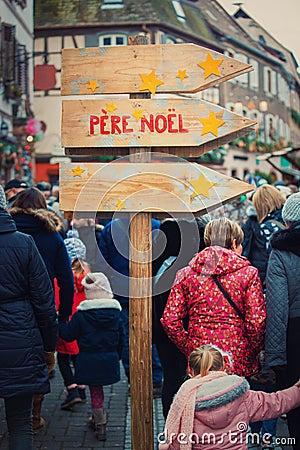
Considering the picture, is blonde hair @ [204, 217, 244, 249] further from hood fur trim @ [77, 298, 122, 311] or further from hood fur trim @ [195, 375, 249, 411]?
hood fur trim @ [77, 298, 122, 311]

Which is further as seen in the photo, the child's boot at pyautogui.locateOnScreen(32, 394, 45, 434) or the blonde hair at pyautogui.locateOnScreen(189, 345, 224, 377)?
the child's boot at pyautogui.locateOnScreen(32, 394, 45, 434)

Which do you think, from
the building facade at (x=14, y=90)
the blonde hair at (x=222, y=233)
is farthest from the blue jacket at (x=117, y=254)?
the building facade at (x=14, y=90)

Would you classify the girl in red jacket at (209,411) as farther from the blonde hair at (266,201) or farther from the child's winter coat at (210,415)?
the blonde hair at (266,201)

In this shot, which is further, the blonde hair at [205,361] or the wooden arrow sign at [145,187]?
the wooden arrow sign at [145,187]

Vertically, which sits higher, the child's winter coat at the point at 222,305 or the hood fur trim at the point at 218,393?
the child's winter coat at the point at 222,305

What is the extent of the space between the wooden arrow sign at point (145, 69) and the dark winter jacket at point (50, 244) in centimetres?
168

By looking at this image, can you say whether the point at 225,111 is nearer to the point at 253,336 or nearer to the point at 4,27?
the point at 253,336

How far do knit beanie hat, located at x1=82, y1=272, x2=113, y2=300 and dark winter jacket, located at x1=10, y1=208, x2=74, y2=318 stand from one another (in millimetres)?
140

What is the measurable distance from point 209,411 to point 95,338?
2462 mm

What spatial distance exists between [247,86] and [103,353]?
36.8 metres

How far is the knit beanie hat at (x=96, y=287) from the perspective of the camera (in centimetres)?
591

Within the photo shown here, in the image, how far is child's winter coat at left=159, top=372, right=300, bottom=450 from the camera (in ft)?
11.7

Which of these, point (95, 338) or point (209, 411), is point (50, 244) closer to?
point (95, 338)

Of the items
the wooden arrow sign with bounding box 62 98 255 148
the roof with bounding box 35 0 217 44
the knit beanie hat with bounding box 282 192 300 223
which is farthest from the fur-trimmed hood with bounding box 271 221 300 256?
the roof with bounding box 35 0 217 44
